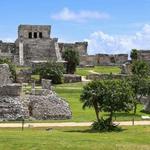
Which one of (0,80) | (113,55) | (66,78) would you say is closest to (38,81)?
(66,78)

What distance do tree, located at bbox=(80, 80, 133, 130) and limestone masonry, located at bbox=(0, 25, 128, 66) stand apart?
5778cm

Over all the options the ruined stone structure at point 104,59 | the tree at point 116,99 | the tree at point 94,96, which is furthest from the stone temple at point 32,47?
the tree at point 116,99

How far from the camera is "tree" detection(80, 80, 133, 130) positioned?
41188 mm

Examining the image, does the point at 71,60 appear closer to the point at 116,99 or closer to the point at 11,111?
the point at 11,111

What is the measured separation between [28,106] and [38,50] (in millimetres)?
65243

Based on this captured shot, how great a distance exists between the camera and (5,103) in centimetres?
4497

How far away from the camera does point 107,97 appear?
4112cm

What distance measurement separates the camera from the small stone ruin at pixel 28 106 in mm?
44750

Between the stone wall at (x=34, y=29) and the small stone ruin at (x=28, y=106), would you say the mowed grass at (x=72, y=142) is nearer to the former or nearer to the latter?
the small stone ruin at (x=28, y=106)

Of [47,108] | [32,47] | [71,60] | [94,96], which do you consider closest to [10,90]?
[47,108]

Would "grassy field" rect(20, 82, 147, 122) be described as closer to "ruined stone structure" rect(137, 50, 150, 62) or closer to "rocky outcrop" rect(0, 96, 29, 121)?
"rocky outcrop" rect(0, 96, 29, 121)

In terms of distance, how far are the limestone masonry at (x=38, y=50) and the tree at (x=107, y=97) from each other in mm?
57775

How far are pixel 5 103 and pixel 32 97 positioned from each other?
2469 mm

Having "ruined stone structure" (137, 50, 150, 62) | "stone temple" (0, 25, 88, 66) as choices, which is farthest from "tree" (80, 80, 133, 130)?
"ruined stone structure" (137, 50, 150, 62)
